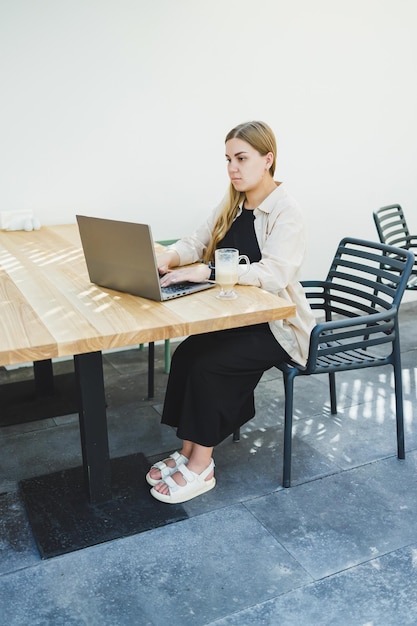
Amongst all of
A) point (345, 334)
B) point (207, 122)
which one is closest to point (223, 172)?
point (207, 122)

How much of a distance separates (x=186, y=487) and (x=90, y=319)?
0.77 m

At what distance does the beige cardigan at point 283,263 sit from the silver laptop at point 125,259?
0.67ft

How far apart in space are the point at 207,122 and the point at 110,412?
1663 millimetres

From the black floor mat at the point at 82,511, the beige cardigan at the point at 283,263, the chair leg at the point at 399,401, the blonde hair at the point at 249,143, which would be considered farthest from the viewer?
the chair leg at the point at 399,401

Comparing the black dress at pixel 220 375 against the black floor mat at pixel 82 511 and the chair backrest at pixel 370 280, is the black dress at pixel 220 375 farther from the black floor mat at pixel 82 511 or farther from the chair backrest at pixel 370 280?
the chair backrest at pixel 370 280

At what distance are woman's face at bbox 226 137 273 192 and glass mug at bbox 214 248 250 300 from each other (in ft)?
1.38

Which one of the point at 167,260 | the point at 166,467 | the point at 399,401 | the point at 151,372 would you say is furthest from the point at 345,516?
the point at 151,372

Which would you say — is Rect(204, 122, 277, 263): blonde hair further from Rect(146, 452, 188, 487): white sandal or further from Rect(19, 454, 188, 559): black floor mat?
Rect(19, 454, 188, 559): black floor mat

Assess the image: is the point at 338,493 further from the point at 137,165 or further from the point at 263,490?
the point at 137,165

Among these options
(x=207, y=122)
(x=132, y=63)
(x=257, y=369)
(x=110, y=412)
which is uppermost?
(x=132, y=63)

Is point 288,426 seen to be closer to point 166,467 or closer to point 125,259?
point 166,467

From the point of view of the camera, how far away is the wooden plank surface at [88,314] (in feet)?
5.66

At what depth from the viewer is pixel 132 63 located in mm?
3332

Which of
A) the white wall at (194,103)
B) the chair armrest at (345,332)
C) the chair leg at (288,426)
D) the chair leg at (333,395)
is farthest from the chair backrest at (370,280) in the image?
the white wall at (194,103)
